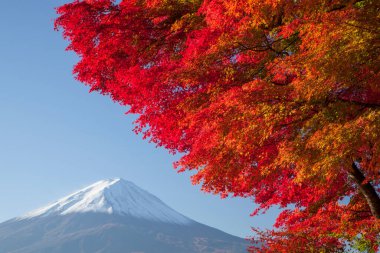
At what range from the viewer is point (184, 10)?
11273 mm

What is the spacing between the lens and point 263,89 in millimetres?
7602

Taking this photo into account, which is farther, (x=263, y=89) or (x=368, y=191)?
(x=368, y=191)

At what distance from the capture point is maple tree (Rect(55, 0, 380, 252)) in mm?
6805

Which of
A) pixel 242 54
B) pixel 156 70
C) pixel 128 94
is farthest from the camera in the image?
pixel 128 94

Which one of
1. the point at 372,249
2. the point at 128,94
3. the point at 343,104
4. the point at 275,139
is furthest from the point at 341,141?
the point at 128,94

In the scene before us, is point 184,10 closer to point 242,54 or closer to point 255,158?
point 242,54

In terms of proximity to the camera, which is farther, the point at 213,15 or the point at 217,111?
the point at 213,15

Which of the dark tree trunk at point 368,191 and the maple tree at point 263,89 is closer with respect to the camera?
the maple tree at point 263,89

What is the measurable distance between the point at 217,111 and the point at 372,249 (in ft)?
12.3

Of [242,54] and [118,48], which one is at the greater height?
[118,48]

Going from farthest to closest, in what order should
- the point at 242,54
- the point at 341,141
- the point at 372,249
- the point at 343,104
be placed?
the point at 242,54 → the point at 372,249 → the point at 343,104 → the point at 341,141

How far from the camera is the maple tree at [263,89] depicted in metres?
6.80

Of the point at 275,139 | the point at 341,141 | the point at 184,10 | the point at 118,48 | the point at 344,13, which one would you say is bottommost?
the point at 341,141

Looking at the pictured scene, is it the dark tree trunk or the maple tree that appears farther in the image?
the dark tree trunk
